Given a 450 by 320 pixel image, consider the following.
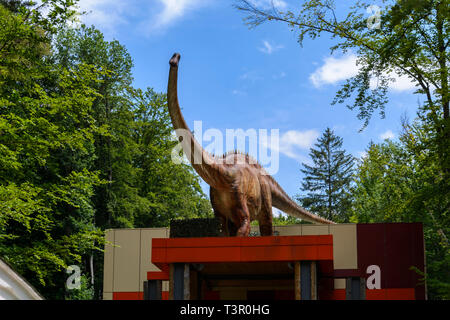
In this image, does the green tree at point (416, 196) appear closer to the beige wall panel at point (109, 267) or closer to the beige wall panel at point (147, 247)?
the beige wall panel at point (147, 247)

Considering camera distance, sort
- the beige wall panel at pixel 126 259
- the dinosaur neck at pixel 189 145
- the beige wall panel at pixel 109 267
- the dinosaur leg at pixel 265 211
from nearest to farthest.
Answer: the dinosaur neck at pixel 189 145
the dinosaur leg at pixel 265 211
the beige wall panel at pixel 126 259
the beige wall panel at pixel 109 267

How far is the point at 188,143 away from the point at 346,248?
1029cm

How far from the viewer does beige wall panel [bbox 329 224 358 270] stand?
56.6ft

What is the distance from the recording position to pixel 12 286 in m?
2.67

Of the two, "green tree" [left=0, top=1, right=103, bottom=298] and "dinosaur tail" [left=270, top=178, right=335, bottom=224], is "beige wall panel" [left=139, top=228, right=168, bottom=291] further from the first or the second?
"dinosaur tail" [left=270, top=178, right=335, bottom=224]

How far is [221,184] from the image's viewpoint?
368 inches

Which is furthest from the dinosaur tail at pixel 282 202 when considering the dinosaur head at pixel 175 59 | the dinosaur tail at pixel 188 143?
the dinosaur head at pixel 175 59

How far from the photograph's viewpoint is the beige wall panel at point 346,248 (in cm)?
1725

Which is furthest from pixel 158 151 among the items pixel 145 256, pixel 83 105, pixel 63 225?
pixel 83 105

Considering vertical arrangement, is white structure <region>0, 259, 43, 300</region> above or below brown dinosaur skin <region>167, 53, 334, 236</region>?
below

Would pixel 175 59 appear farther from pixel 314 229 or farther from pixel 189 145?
pixel 314 229

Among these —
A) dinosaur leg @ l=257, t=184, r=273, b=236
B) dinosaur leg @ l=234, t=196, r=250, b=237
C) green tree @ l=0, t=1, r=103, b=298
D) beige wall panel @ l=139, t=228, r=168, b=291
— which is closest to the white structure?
dinosaur leg @ l=234, t=196, r=250, b=237

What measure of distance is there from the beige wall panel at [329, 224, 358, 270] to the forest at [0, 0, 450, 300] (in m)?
1.29

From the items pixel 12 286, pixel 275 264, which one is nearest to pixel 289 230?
pixel 275 264
